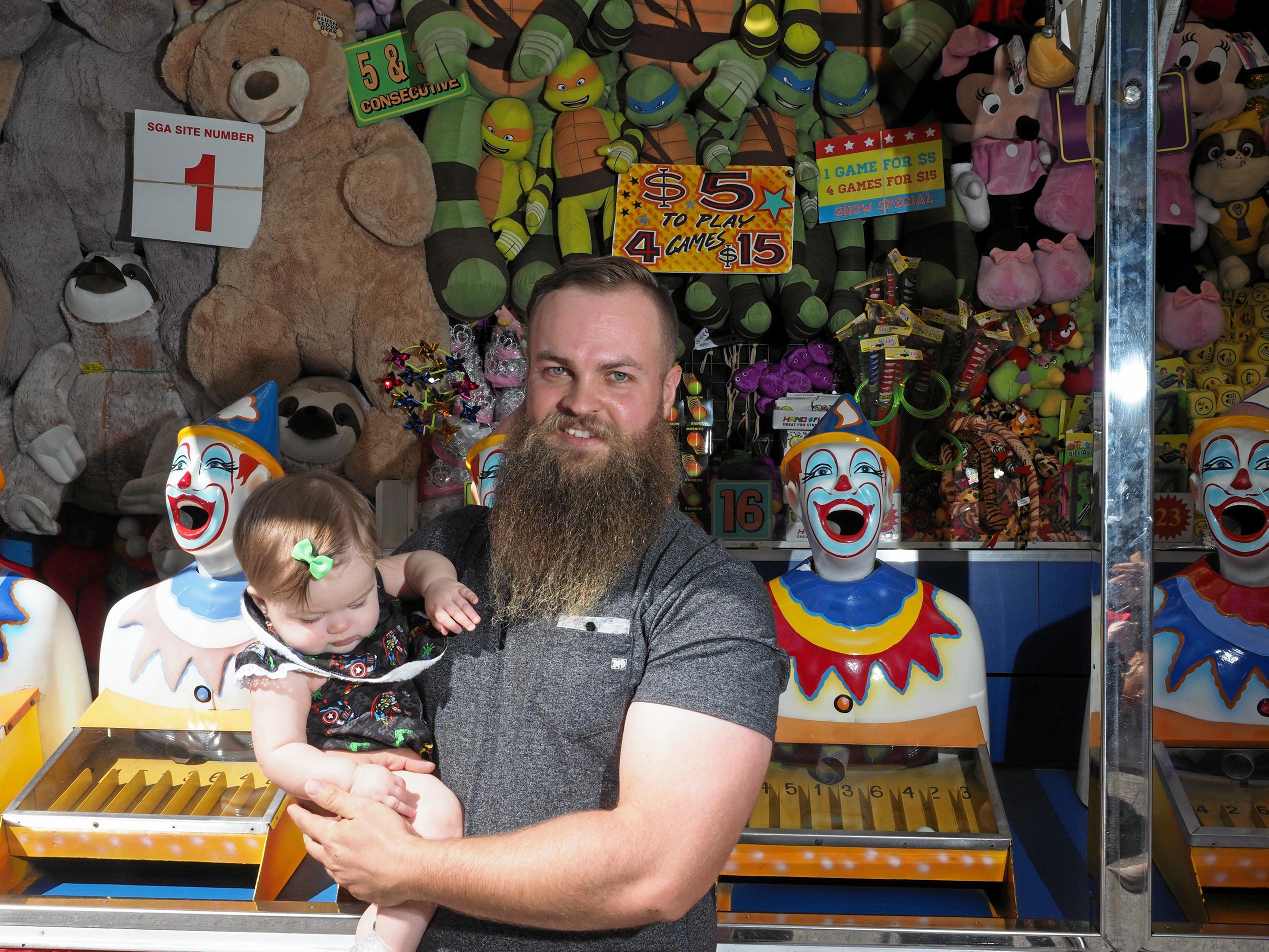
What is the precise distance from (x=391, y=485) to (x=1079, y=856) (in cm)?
223

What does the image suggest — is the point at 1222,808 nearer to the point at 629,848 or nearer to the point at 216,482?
the point at 629,848

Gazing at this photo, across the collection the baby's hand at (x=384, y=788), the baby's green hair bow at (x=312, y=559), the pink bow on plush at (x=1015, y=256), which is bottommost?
the baby's hand at (x=384, y=788)

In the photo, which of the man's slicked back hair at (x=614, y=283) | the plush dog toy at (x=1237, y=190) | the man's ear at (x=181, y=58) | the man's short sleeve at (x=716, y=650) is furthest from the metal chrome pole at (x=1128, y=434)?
the man's ear at (x=181, y=58)

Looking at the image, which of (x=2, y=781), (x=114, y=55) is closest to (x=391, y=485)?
(x=2, y=781)

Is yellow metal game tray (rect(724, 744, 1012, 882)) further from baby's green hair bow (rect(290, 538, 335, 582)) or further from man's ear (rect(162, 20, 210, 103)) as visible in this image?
man's ear (rect(162, 20, 210, 103))

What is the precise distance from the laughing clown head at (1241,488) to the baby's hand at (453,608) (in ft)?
6.40

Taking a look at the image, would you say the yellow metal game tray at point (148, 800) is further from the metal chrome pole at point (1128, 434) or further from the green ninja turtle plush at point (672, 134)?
the green ninja turtle plush at point (672, 134)

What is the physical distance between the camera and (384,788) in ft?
4.64

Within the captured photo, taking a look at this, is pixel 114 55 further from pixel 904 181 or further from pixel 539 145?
pixel 904 181

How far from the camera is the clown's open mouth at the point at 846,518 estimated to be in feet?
8.32

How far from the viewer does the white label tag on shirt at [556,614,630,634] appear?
136cm

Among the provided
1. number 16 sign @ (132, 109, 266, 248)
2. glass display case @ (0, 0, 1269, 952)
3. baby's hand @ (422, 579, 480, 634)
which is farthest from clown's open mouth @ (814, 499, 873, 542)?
number 16 sign @ (132, 109, 266, 248)

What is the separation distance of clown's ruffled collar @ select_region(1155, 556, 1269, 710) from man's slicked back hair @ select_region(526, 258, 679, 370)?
1.67 m

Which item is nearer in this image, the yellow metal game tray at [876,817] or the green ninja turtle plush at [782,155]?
the yellow metal game tray at [876,817]
